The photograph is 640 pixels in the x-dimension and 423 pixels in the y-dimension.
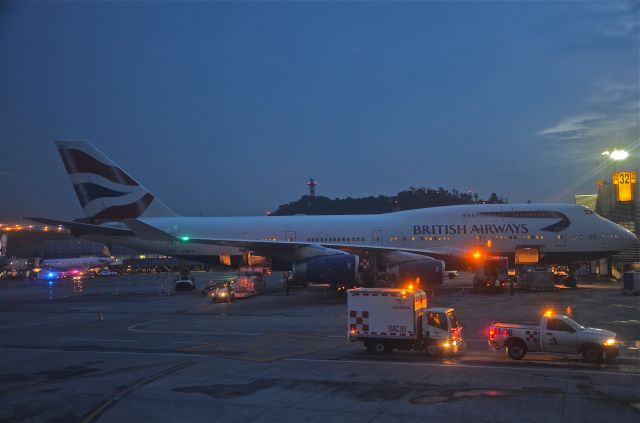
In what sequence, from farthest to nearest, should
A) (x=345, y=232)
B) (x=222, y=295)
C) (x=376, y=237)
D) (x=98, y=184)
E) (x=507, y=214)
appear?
(x=98, y=184) < (x=345, y=232) < (x=376, y=237) < (x=507, y=214) < (x=222, y=295)

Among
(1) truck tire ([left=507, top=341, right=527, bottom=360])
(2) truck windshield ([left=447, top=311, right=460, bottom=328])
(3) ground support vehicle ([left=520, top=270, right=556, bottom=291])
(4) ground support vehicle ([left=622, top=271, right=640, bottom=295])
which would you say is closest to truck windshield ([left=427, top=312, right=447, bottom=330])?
(2) truck windshield ([left=447, top=311, right=460, bottom=328])

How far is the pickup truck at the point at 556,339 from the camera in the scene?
54.1 feet

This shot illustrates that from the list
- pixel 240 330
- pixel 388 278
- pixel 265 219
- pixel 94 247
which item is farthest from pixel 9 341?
pixel 94 247

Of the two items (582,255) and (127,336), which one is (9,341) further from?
(582,255)

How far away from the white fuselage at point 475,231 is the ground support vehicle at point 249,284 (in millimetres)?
3339

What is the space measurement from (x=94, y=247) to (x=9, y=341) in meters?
173

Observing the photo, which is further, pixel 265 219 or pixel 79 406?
pixel 265 219

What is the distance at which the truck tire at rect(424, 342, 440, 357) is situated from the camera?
17.8 m

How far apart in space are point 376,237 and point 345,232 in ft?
8.57

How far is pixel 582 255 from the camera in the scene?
40.8m

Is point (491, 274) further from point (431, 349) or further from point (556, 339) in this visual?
point (431, 349)

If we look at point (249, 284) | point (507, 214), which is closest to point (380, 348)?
point (249, 284)

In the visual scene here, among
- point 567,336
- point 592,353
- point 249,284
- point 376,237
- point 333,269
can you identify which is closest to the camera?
point 592,353

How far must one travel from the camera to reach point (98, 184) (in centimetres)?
4622
